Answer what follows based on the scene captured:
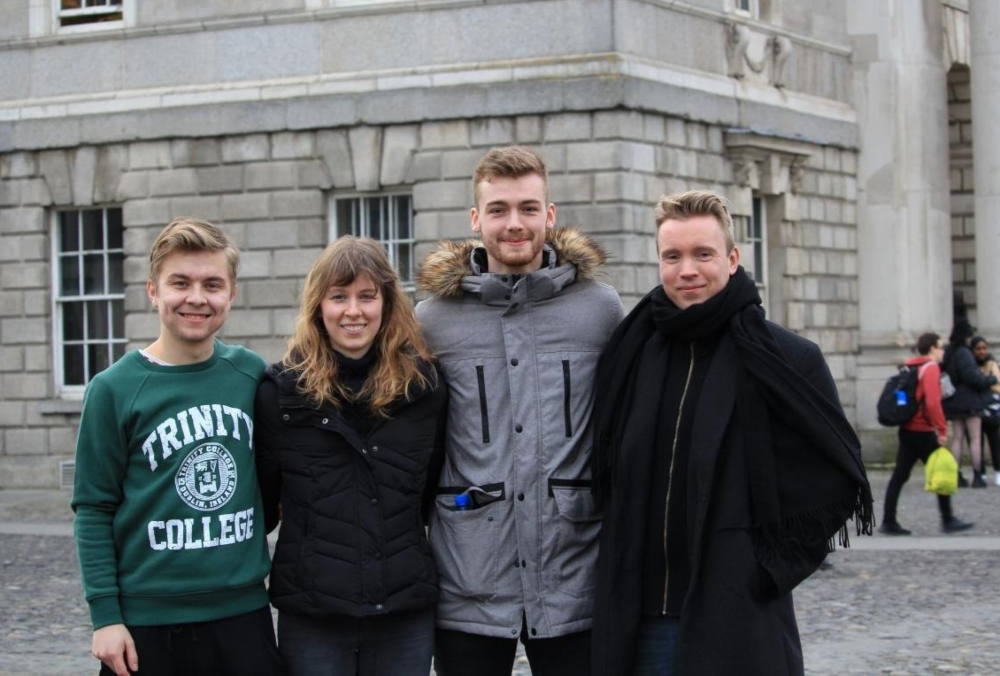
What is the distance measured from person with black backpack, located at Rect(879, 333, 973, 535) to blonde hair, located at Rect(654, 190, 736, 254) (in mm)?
11141

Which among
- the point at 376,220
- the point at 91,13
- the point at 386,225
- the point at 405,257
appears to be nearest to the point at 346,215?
the point at 376,220

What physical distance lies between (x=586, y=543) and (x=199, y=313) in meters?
1.32

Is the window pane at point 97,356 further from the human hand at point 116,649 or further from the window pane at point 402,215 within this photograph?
the human hand at point 116,649

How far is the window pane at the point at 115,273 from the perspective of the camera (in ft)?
74.6

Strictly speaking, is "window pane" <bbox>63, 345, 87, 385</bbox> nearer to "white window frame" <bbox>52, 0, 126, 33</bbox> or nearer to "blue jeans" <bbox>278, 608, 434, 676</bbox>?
"white window frame" <bbox>52, 0, 126, 33</bbox>

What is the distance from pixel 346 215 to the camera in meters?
21.6

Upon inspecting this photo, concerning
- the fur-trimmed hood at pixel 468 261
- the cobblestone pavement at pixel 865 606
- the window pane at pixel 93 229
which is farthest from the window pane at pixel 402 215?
the fur-trimmed hood at pixel 468 261

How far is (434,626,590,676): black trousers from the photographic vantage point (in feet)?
18.2

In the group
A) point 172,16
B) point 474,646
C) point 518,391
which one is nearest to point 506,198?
point 518,391

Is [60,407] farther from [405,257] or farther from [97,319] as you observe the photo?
[405,257]

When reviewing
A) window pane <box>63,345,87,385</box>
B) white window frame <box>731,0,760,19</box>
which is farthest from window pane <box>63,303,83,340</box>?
white window frame <box>731,0,760,19</box>

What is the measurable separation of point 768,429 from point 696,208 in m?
0.65

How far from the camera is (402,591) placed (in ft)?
17.6

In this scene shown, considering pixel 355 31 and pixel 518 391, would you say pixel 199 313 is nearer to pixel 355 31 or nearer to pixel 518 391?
pixel 518 391
